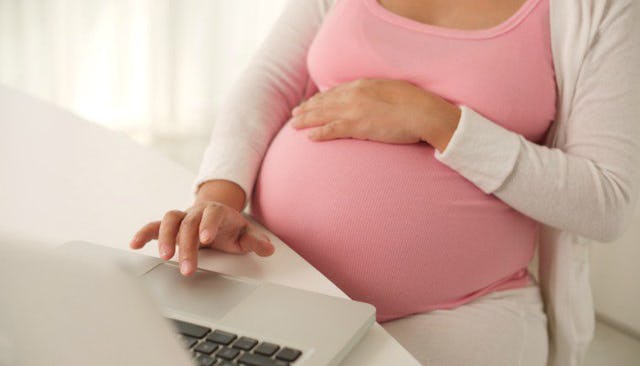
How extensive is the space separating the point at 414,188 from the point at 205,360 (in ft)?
1.41

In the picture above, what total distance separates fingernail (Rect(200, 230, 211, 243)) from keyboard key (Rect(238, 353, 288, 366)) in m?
0.21

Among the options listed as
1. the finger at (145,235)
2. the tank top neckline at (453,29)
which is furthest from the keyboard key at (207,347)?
the tank top neckline at (453,29)

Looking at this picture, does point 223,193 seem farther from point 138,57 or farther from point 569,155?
point 138,57

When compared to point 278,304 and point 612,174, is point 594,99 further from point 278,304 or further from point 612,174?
point 278,304

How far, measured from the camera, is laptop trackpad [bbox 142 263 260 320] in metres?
0.59

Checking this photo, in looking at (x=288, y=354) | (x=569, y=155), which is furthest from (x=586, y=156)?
(x=288, y=354)

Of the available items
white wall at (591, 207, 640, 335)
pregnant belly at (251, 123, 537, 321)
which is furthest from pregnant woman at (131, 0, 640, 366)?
white wall at (591, 207, 640, 335)

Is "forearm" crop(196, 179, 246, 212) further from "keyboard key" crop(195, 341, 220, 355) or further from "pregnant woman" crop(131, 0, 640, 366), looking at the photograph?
"keyboard key" crop(195, 341, 220, 355)

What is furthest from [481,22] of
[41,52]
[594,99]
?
[41,52]

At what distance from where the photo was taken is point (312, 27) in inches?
44.4

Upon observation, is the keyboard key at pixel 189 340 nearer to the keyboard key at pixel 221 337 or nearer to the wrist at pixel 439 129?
the keyboard key at pixel 221 337

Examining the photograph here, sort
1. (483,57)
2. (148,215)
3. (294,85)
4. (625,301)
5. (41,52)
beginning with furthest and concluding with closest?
(41,52) < (625,301) < (294,85) < (483,57) < (148,215)

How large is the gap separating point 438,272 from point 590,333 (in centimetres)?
30

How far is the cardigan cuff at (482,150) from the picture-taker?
852 mm
